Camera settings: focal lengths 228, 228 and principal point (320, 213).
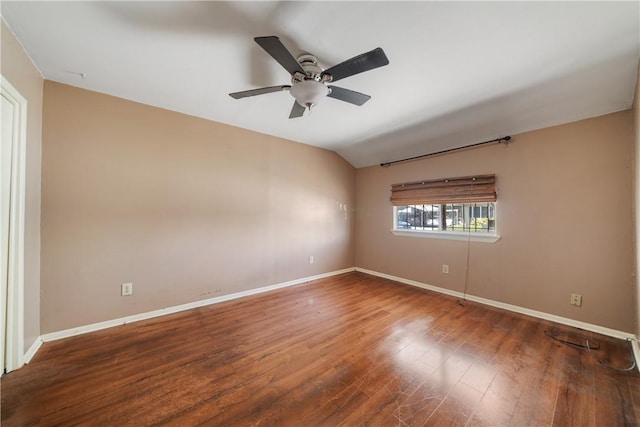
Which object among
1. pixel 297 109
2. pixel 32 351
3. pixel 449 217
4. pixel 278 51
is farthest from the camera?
pixel 449 217

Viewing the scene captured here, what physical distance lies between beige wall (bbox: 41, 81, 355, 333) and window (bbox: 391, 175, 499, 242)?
5.69 ft

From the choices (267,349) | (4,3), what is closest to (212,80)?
(4,3)

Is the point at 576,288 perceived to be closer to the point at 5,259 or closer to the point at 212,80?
the point at 212,80

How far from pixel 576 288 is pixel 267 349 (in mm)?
3138

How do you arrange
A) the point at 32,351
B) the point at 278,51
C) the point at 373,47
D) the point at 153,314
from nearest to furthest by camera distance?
the point at 278,51 → the point at 373,47 → the point at 32,351 → the point at 153,314

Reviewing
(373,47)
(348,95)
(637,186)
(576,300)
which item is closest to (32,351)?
(348,95)

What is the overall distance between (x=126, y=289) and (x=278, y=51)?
2.69m

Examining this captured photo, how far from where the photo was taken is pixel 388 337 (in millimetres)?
2143

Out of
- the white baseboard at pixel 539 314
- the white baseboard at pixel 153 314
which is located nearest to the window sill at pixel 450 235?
the white baseboard at pixel 539 314

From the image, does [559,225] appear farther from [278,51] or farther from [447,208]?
[278,51]

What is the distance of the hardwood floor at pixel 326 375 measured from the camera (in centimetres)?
132

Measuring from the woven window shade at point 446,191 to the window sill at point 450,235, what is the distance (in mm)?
463

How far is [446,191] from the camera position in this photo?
328cm

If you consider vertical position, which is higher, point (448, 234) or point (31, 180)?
point (31, 180)
